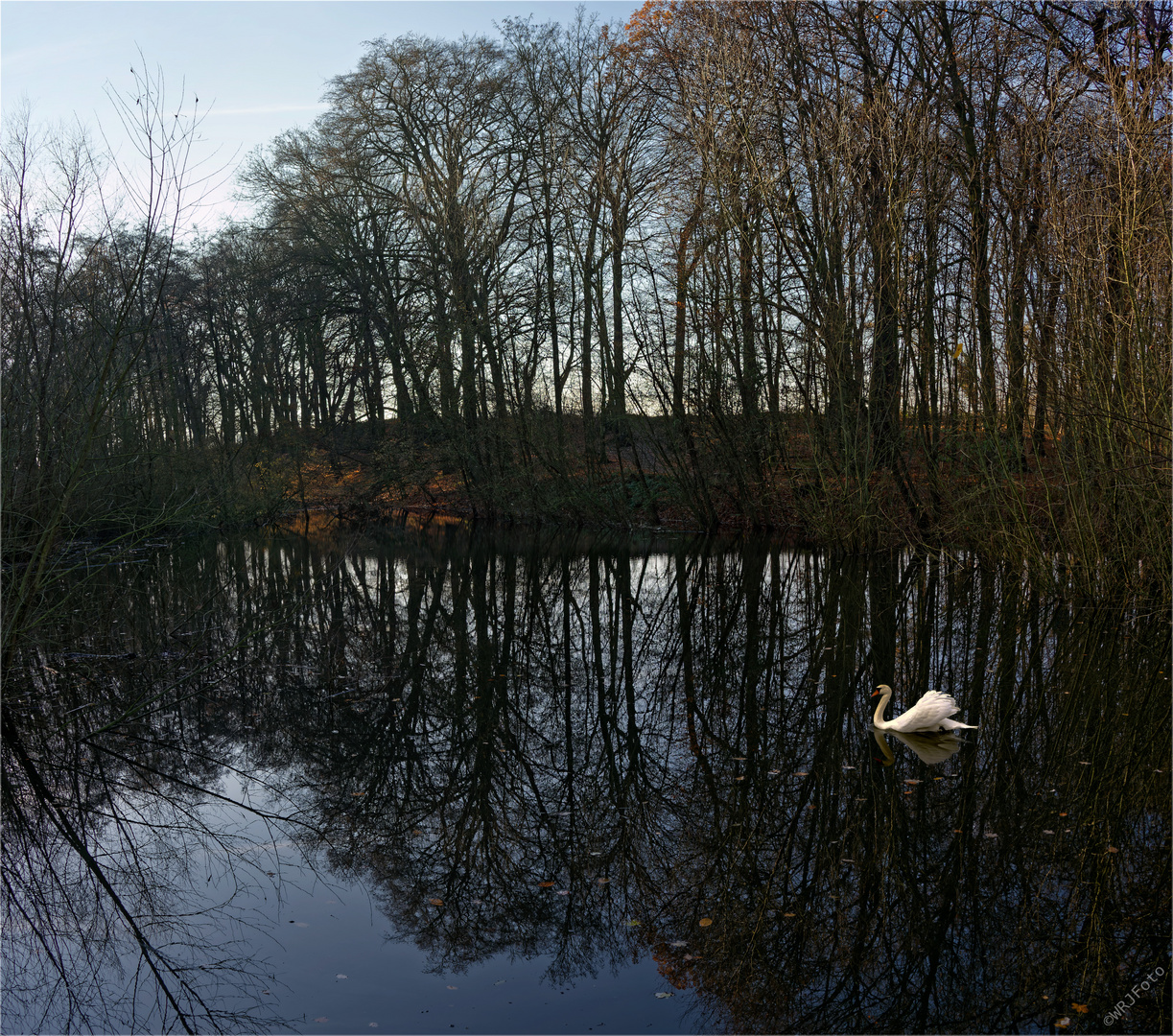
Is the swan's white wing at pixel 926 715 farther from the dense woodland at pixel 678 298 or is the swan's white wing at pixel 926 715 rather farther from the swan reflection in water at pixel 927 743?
the dense woodland at pixel 678 298

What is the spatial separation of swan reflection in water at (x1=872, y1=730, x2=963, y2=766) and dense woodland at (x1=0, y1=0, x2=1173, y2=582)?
12.3 ft

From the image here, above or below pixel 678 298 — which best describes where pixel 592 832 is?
below

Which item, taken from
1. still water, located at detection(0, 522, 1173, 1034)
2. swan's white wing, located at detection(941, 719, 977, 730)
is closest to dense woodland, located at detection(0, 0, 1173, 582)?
still water, located at detection(0, 522, 1173, 1034)

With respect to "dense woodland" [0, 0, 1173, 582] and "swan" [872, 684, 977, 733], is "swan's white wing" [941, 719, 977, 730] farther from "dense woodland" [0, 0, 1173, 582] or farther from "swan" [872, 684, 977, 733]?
"dense woodland" [0, 0, 1173, 582]

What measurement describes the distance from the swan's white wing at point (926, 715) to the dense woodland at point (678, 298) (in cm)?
366

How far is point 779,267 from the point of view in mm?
16016

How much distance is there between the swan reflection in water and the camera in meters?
5.43

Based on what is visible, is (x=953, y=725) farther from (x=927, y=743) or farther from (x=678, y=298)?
(x=678, y=298)

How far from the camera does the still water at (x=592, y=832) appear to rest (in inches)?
128

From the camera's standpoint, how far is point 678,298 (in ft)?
59.7

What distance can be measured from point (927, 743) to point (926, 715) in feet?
0.59

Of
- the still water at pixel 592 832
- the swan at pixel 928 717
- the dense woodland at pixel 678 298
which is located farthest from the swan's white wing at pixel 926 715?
the dense woodland at pixel 678 298

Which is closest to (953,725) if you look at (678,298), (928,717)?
(928,717)

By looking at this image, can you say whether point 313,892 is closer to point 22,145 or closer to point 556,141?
point 22,145
